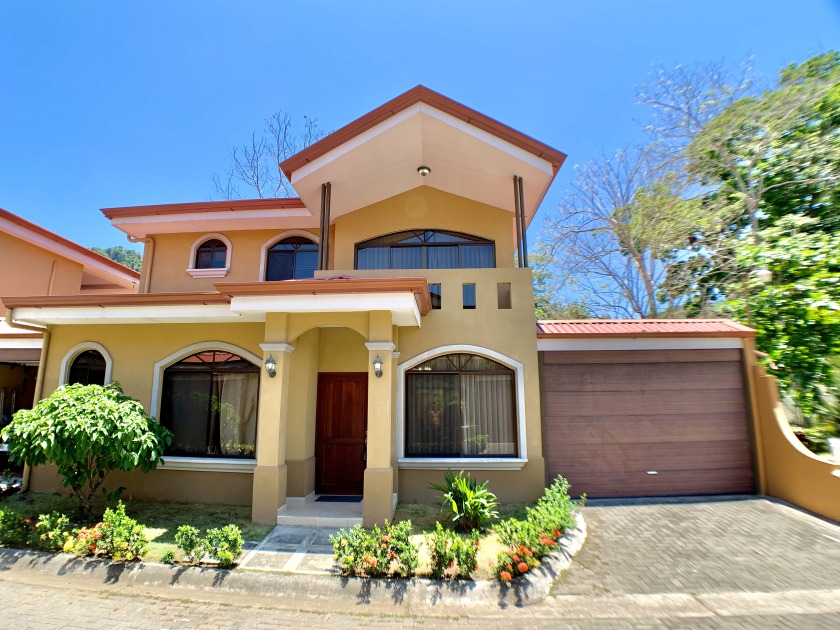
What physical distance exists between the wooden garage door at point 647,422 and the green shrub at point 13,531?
865cm

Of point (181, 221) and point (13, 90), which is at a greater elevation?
point (13, 90)

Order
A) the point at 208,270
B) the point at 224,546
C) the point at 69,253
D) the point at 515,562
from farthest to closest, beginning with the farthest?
the point at 69,253 → the point at 208,270 → the point at 224,546 → the point at 515,562

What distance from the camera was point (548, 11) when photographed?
9250 mm

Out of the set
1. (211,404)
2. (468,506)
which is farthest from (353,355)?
(468,506)

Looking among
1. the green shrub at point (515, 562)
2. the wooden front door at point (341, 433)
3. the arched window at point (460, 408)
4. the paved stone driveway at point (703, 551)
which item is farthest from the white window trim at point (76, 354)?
the paved stone driveway at point (703, 551)

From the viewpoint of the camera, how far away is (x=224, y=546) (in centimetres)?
531

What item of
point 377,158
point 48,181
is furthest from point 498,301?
point 48,181

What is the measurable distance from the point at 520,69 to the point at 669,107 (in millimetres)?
6566

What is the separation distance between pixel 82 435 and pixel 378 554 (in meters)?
4.86

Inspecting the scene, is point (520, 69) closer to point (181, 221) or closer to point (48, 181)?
point (181, 221)

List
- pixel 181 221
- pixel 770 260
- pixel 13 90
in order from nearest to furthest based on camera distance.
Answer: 1. pixel 770 260
2. pixel 181 221
3. pixel 13 90

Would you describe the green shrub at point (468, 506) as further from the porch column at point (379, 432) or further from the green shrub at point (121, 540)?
the green shrub at point (121, 540)

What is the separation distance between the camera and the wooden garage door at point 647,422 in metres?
8.05

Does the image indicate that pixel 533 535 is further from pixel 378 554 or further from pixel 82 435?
pixel 82 435
